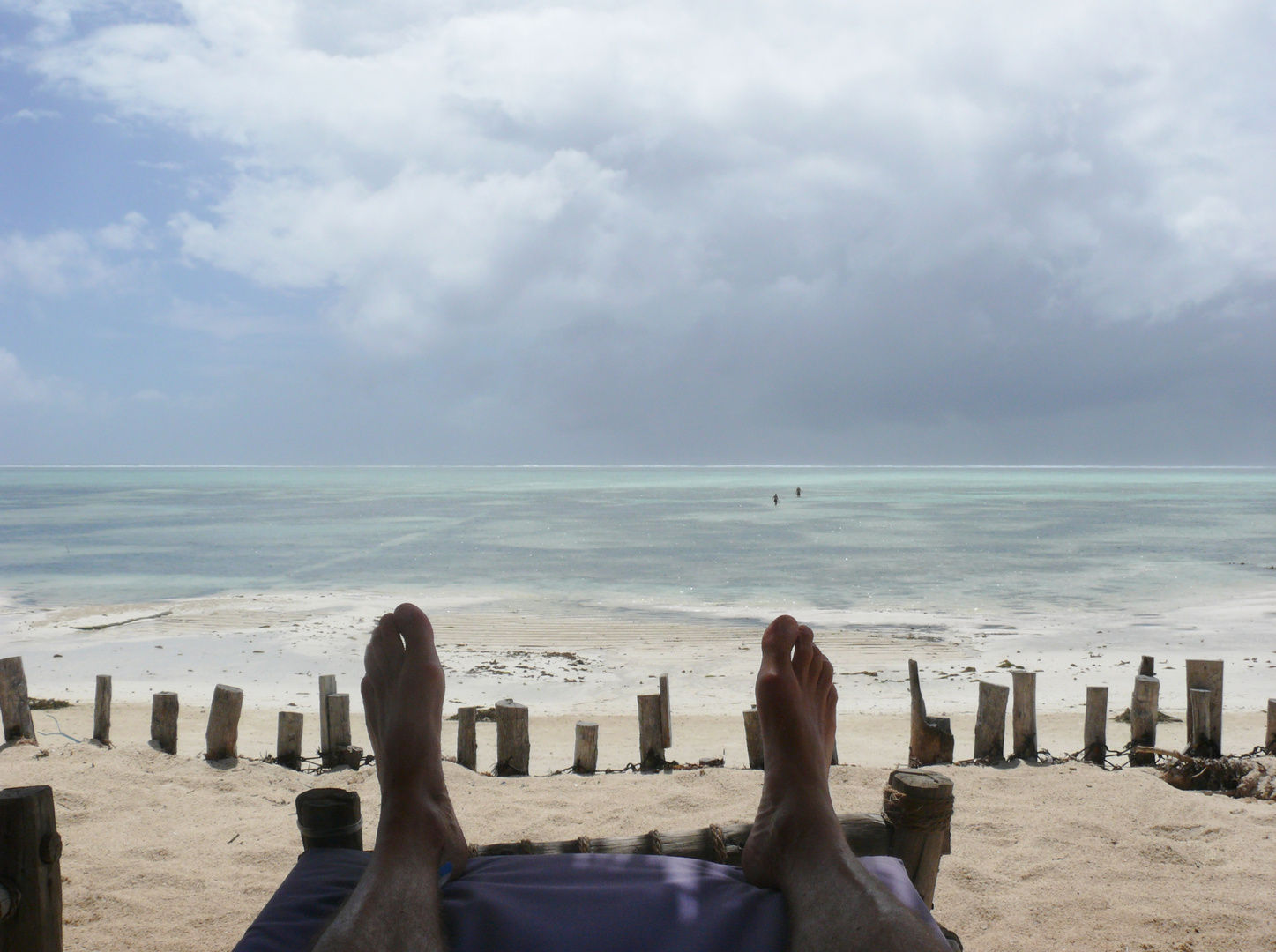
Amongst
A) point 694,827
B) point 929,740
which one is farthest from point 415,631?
point 929,740

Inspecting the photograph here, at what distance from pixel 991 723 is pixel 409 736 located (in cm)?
384

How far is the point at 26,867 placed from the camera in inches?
72.4

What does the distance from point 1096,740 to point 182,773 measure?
518cm

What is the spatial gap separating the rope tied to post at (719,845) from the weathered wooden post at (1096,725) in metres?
3.36

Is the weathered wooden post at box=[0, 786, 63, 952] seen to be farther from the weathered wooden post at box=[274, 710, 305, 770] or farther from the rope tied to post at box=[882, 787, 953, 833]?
the weathered wooden post at box=[274, 710, 305, 770]

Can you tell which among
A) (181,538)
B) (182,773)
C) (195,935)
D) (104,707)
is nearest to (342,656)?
(104,707)

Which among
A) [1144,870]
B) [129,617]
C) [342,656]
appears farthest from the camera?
[129,617]

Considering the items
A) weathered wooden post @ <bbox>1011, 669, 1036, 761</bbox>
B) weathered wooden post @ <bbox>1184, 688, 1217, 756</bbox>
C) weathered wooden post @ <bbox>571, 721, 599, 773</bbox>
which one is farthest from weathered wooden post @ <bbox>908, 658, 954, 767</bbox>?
weathered wooden post @ <bbox>571, 721, 599, 773</bbox>

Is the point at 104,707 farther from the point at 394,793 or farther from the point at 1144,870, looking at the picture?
the point at 1144,870

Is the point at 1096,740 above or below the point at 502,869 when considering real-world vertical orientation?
below

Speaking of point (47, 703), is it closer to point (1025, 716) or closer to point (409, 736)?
point (409, 736)

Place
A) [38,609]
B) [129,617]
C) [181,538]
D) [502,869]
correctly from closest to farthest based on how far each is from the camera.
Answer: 1. [502,869]
2. [129,617]
3. [38,609]
4. [181,538]

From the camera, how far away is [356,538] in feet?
82.0

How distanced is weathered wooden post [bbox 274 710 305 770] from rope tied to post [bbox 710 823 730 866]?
3.24m
